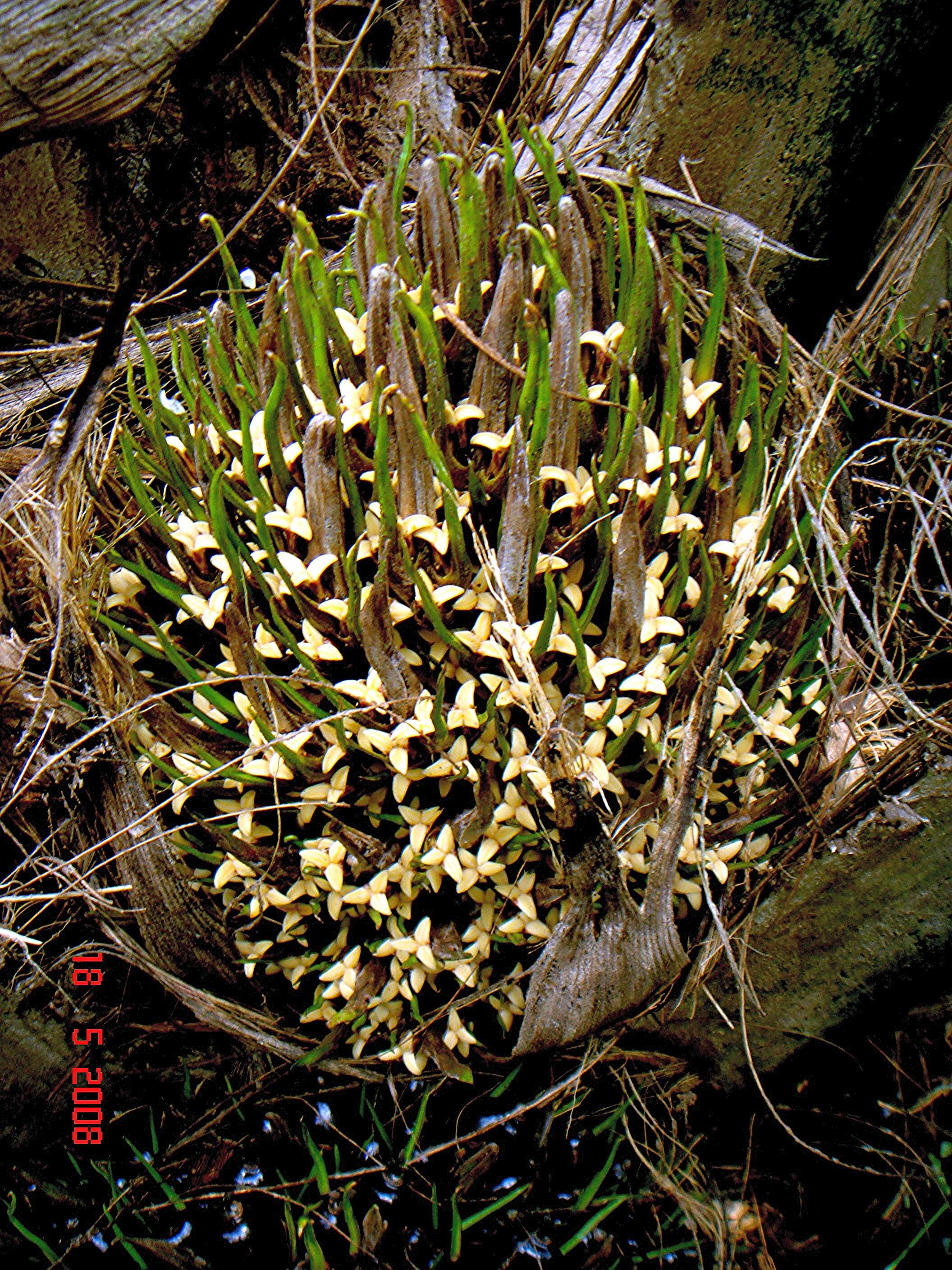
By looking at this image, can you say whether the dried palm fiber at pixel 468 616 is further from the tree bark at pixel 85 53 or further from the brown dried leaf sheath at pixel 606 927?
the tree bark at pixel 85 53

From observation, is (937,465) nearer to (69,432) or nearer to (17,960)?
(69,432)

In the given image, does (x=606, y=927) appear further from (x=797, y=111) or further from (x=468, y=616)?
(x=797, y=111)

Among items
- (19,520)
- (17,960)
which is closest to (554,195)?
(19,520)
